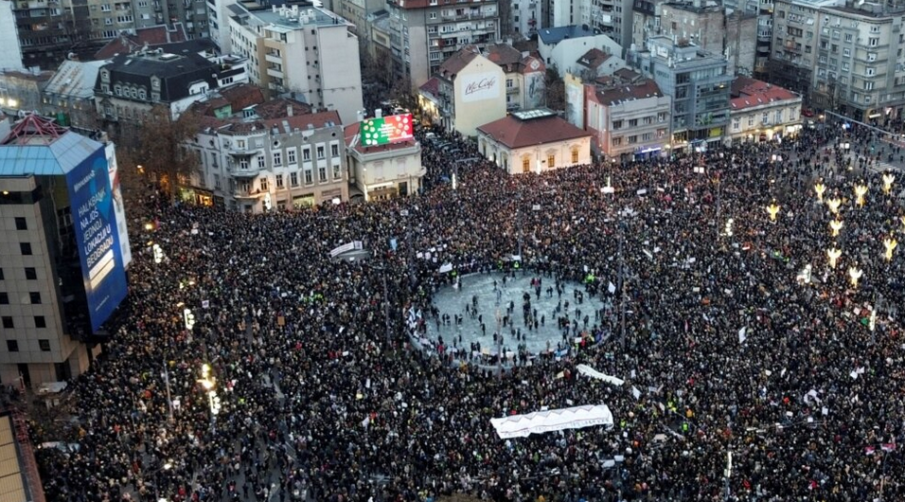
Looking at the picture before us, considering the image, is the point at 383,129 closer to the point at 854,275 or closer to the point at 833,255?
the point at 833,255

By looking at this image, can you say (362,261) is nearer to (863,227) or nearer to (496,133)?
(496,133)

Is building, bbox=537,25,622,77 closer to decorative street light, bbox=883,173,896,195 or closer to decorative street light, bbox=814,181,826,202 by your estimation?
decorative street light, bbox=814,181,826,202

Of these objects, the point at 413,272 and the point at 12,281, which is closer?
the point at 12,281

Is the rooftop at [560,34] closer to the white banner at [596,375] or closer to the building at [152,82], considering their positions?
the building at [152,82]

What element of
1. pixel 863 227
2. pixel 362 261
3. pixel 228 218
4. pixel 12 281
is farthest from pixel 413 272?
pixel 863 227

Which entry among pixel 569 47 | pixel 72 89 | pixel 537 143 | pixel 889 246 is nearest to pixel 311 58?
pixel 72 89

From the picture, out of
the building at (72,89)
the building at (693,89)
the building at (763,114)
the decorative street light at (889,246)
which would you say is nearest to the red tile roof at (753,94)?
the building at (763,114)
